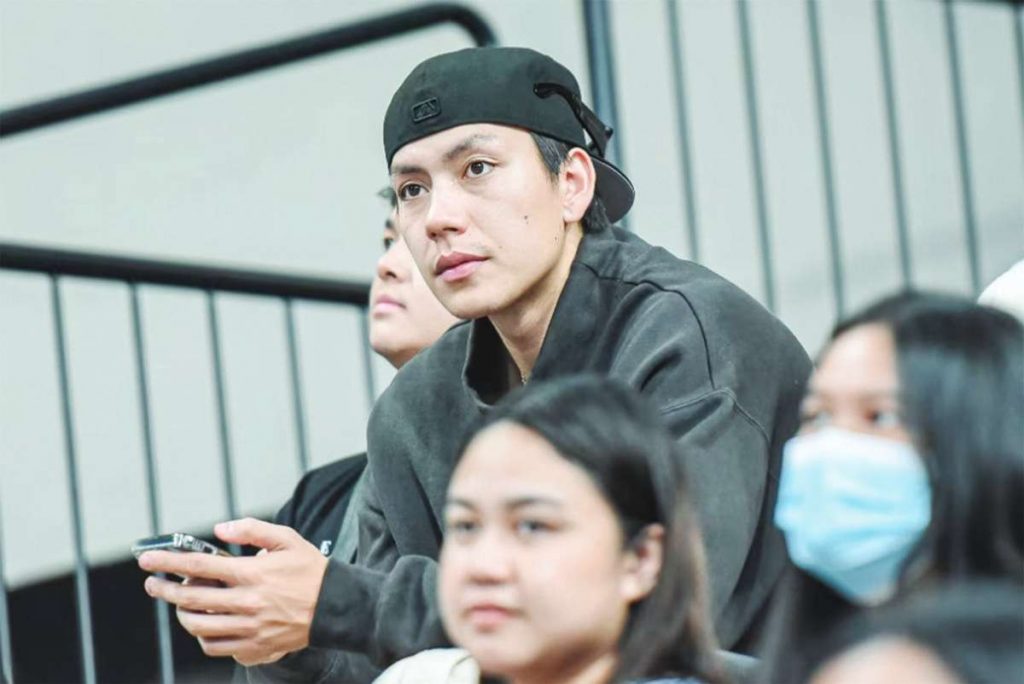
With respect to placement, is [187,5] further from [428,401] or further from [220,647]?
[220,647]

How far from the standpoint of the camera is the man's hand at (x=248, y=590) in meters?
2.23

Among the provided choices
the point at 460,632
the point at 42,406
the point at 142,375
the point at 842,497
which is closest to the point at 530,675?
the point at 460,632

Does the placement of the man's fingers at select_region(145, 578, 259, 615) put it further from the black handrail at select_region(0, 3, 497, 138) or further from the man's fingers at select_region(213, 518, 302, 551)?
the black handrail at select_region(0, 3, 497, 138)

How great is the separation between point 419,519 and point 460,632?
76 centimetres

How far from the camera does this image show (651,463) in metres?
1.89

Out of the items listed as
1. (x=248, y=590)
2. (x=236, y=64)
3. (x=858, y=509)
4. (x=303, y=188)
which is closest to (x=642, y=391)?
(x=248, y=590)

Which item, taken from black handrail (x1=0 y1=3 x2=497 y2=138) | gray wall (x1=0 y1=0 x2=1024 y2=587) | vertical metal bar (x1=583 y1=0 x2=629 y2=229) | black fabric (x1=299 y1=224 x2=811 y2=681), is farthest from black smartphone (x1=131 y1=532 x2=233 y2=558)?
gray wall (x1=0 y1=0 x2=1024 y2=587)

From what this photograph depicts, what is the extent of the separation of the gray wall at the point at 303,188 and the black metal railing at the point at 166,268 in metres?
0.53

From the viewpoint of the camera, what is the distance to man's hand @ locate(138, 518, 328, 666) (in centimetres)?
223

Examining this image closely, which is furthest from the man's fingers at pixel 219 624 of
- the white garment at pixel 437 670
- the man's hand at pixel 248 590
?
the white garment at pixel 437 670

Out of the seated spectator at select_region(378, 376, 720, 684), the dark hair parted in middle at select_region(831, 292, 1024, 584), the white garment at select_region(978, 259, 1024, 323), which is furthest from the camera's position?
the white garment at select_region(978, 259, 1024, 323)

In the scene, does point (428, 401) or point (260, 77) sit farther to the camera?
point (260, 77)

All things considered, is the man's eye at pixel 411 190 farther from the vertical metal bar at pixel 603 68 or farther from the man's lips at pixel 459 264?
the vertical metal bar at pixel 603 68

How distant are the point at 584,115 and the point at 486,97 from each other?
0.16m
